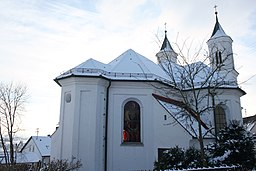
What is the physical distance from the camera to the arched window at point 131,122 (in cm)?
1830

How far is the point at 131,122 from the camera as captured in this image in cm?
1864

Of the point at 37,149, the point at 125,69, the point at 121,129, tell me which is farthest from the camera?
the point at 37,149

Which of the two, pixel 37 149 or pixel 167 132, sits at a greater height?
pixel 167 132

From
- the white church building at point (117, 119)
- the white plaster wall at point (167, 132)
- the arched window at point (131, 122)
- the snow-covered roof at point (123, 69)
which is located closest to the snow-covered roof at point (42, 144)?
the white church building at point (117, 119)

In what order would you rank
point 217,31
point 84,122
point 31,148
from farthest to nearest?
point 31,148 → point 217,31 → point 84,122

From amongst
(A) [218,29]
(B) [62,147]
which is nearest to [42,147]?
(B) [62,147]

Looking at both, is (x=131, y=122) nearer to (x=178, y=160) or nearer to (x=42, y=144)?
(x=178, y=160)

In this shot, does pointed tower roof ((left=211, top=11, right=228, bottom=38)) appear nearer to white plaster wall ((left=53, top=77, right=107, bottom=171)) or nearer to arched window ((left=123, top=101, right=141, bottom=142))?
arched window ((left=123, top=101, right=141, bottom=142))

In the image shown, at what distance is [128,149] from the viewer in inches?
699

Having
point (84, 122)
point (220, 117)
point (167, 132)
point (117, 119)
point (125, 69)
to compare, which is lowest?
point (167, 132)

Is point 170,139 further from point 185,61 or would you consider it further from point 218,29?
point 218,29

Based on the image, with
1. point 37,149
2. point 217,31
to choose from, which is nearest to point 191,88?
point 217,31

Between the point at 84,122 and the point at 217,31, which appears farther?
the point at 217,31

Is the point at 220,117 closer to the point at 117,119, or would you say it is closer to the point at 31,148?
the point at 117,119
